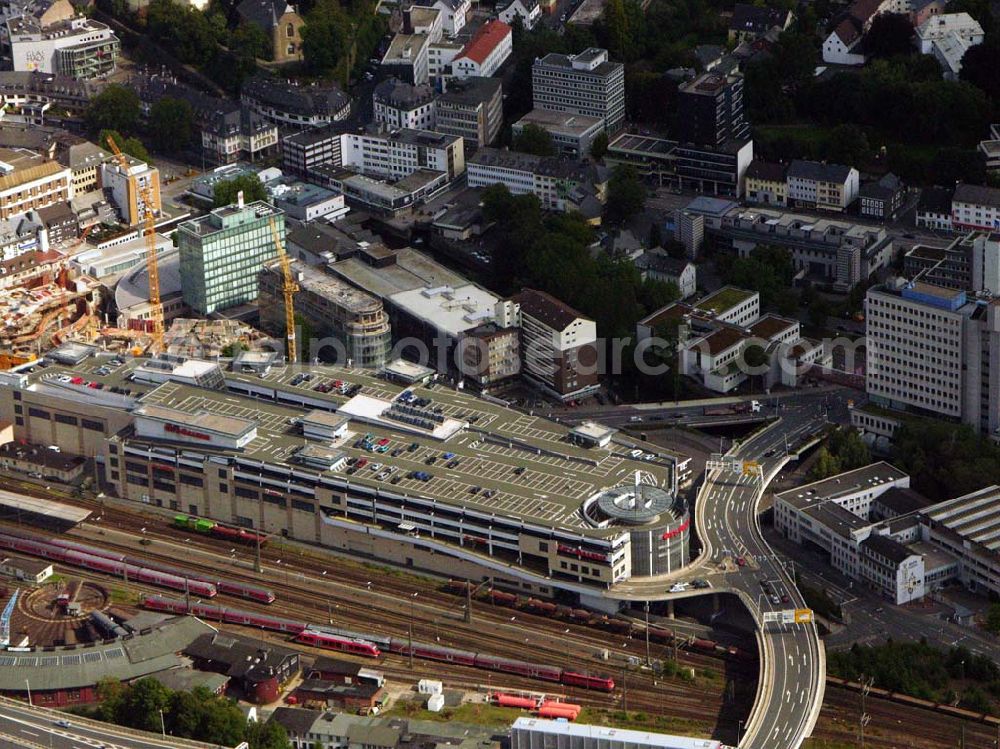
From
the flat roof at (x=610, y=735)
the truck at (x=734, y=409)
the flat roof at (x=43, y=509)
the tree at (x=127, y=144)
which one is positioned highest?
the flat roof at (x=610, y=735)

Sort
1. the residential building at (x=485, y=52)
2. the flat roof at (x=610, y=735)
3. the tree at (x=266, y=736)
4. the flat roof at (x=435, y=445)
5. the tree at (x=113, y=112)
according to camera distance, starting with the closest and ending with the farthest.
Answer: the flat roof at (x=610, y=735)
the tree at (x=266, y=736)
the flat roof at (x=435, y=445)
the tree at (x=113, y=112)
the residential building at (x=485, y=52)

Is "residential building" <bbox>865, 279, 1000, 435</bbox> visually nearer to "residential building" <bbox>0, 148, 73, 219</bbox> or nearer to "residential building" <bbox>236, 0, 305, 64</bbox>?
"residential building" <bbox>0, 148, 73, 219</bbox>

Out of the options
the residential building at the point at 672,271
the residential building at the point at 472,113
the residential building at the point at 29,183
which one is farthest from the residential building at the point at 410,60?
the residential building at the point at 672,271

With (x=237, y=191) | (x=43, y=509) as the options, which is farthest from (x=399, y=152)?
(x=43, y=509)

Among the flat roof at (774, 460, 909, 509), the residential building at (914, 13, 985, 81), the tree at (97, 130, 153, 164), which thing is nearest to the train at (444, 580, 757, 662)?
the flat roof at (774, 460, 909, 509)

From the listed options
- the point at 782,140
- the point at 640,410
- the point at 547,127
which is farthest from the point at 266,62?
the point at 640,410

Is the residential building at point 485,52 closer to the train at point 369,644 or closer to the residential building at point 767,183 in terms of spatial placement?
the residential building at point 767,183

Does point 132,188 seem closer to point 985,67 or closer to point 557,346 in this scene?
point 557,346

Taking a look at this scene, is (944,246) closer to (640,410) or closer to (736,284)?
(736,284)
